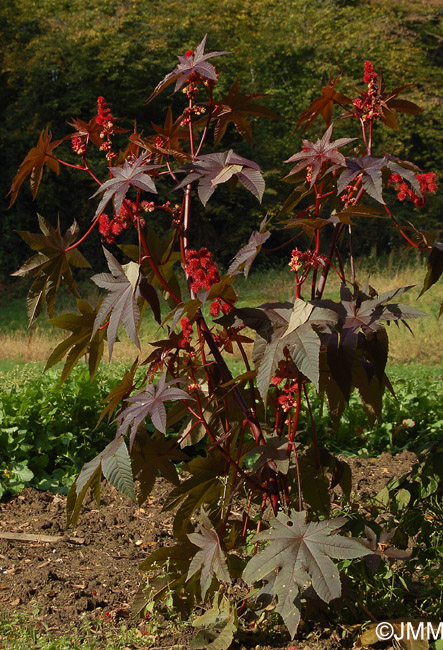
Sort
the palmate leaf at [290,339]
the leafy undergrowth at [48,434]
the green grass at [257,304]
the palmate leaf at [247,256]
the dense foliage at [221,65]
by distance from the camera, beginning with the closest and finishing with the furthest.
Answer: the palmate leaf at [290,339] < the palmate leaf at [247,256] < the leafy undergrowth at [48,434] < the green grass at [257,304] < the dense foliage at [221,65]

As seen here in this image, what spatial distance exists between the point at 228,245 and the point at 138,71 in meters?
4.92

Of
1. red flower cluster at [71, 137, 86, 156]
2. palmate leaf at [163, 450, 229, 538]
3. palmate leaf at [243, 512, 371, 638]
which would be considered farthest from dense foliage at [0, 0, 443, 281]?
palmate leaf at [243, 512, 371, 638]

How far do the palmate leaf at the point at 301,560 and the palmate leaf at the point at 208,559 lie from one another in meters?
0.15

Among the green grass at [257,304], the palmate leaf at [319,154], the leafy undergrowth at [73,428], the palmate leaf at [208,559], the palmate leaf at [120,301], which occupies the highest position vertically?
the palmate leaf at [319,154]

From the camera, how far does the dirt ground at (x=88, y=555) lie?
250 centimetres

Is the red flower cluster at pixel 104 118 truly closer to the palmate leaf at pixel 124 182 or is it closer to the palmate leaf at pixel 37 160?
the palmate leaf at pixel 37 160

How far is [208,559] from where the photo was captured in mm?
1923

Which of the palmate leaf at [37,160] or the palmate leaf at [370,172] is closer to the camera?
the palmate leaf at [370,172]

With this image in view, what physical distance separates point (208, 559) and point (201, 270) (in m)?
0.79

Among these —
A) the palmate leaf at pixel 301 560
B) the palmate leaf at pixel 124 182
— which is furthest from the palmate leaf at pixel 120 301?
the palmate leaf at pixel 301 560

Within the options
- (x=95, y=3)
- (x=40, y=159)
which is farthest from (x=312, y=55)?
(x=40, y=159)

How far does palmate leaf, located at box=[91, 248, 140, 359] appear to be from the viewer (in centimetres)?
168

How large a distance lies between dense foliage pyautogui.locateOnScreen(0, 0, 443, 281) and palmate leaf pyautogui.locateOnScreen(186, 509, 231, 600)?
1359cm

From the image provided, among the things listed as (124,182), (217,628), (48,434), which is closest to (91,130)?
(124,182)
